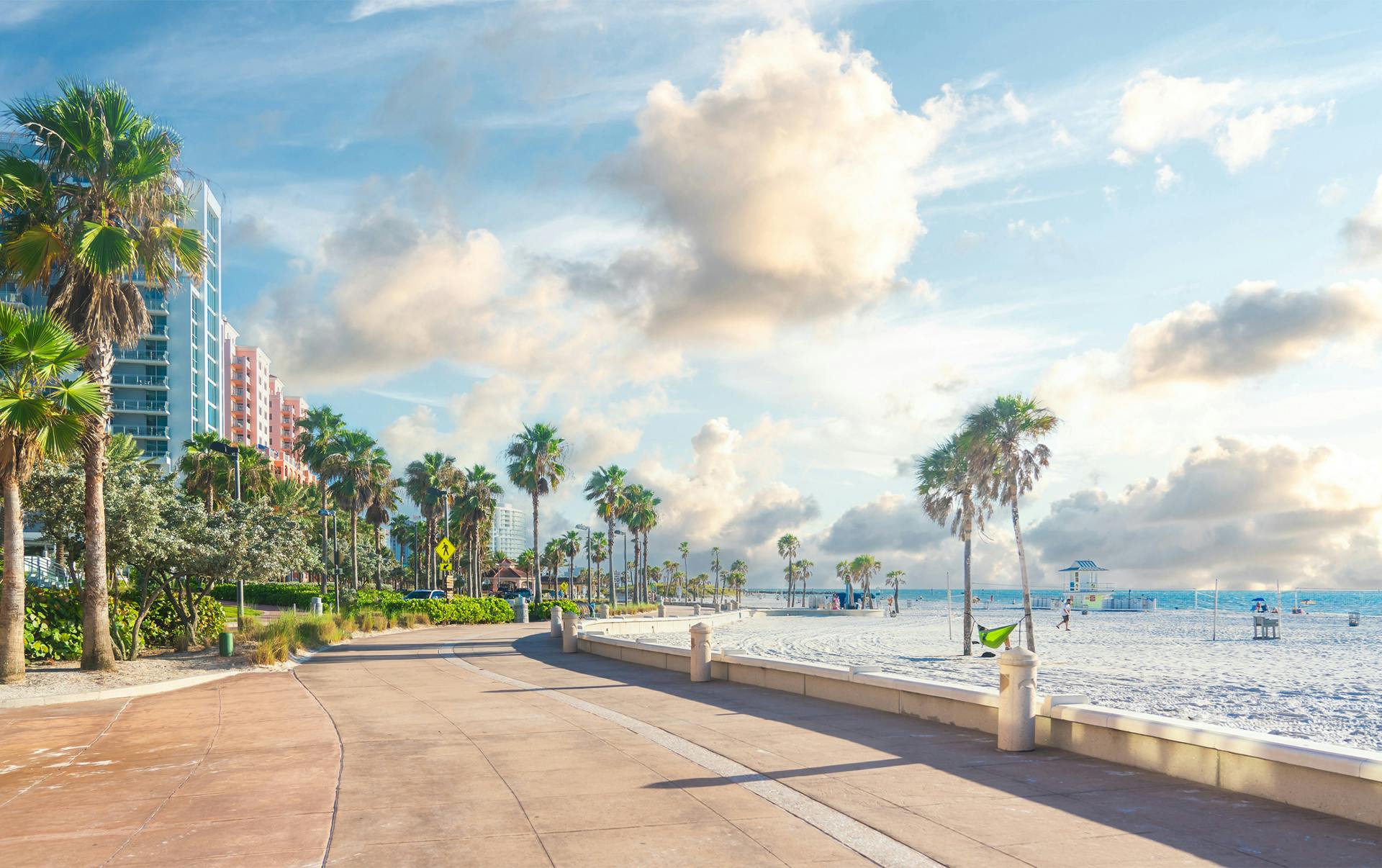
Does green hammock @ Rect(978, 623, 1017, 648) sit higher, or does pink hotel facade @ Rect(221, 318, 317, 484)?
pink hotel facade @ Rect(221, 318, 317, 484)

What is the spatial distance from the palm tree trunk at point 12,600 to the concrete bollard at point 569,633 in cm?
1338

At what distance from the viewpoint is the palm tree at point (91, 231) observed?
68.5ft

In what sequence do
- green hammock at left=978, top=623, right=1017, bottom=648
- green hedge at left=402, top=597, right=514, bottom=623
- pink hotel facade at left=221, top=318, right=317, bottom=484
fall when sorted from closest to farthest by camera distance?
green hammock at left=978, top=623, right=1017, bottom=648 < green hedge at left=402, top=597, right=514, bottom=623 < pink hotel facade at left=221, top=318, right=317, bottom=484

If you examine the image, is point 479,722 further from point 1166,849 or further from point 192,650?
point 192,650

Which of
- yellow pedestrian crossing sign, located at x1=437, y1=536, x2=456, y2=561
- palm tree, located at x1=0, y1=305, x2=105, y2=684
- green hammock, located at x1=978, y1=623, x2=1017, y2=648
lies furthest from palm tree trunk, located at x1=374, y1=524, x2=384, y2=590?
green hammock, located at x1=978, y1=623, x2=1017, y2=648

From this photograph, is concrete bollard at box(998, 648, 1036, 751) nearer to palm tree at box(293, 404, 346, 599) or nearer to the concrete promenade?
the concrete promenade

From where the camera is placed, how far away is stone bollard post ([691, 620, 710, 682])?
1872 centimetres

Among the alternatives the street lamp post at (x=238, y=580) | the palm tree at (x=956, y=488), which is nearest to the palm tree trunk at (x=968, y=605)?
the palm tree at (x=956, y=488)

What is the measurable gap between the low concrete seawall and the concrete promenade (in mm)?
212

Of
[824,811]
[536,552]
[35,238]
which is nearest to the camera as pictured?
[824,811]

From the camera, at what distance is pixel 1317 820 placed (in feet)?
24.7

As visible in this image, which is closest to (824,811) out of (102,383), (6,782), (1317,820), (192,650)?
(1317,820)

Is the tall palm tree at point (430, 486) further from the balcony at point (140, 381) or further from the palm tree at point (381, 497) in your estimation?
the balcony at point (140, 381)

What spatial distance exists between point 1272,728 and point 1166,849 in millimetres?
12584
